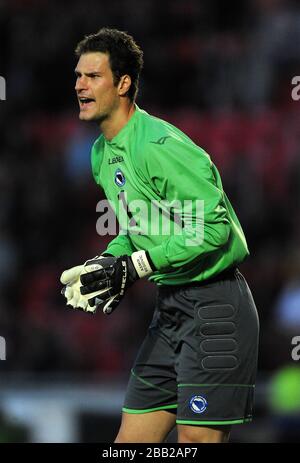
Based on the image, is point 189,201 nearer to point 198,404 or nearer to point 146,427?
point 198,404

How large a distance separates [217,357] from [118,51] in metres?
1.41

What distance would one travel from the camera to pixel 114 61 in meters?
4.69

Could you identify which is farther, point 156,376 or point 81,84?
point 156,376

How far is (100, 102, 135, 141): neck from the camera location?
469 cm

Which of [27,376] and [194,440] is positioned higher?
[194,440]

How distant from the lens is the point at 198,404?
4496 mm

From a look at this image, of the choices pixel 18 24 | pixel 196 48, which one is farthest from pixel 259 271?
pixel 18 24

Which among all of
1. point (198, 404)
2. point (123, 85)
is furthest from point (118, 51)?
point (198, 404)

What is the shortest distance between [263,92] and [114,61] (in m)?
6.95

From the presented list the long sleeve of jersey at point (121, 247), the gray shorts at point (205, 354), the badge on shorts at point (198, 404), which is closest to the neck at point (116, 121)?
the long sleeve of jersey at point (121, 247)

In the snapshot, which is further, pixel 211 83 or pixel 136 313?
pixel 211 83

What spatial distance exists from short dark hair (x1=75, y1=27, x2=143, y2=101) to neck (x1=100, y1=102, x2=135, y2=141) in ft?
0.24

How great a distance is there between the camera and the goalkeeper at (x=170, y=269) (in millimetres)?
4387

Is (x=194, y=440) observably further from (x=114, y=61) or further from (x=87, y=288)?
(x=114, y=61)
